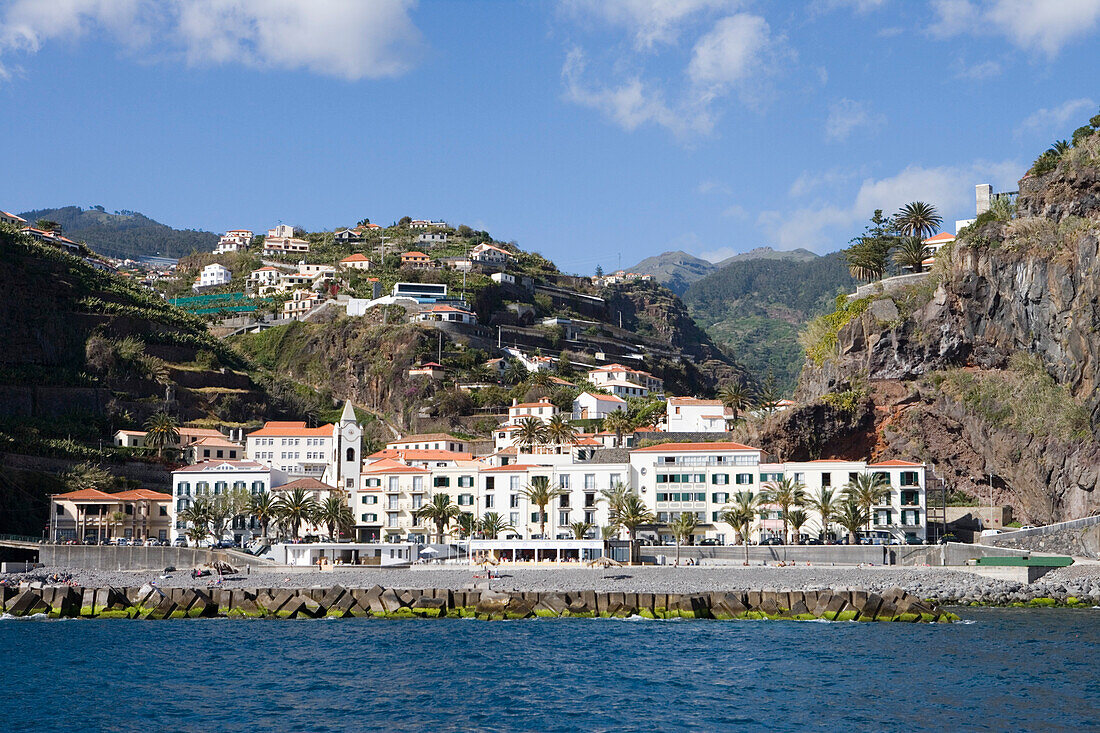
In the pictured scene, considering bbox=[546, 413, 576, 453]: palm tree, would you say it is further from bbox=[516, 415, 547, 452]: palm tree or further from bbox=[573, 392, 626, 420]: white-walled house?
bbox=[573, 392, 626, 420]: white-walled house

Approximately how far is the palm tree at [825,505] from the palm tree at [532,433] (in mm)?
26325

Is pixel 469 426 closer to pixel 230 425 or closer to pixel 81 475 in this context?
pixel 230 425

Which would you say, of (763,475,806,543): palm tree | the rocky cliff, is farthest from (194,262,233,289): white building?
(763,475,806,543): palm tree

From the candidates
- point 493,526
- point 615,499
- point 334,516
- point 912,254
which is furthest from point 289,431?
point 912,254

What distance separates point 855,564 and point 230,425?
65.0 m

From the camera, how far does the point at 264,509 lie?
281 feet

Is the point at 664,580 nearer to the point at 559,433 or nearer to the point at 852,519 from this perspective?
the point at 852,519

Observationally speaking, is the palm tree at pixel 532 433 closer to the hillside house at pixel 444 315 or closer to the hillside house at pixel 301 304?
the hillside house at pixel 444 315

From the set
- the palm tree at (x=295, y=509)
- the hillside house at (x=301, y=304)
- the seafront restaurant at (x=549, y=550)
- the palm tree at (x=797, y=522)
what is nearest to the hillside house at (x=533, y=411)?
the palm tree at (x=295, y=509)

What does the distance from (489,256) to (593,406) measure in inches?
2543

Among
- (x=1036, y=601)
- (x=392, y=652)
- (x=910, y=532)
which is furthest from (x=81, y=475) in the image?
(x=1036, y=601)

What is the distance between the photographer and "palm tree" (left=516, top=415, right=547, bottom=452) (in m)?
99.0

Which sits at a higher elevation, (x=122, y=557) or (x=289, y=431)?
(x=289, y=431)

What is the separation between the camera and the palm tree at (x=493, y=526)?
83938 millimetres
